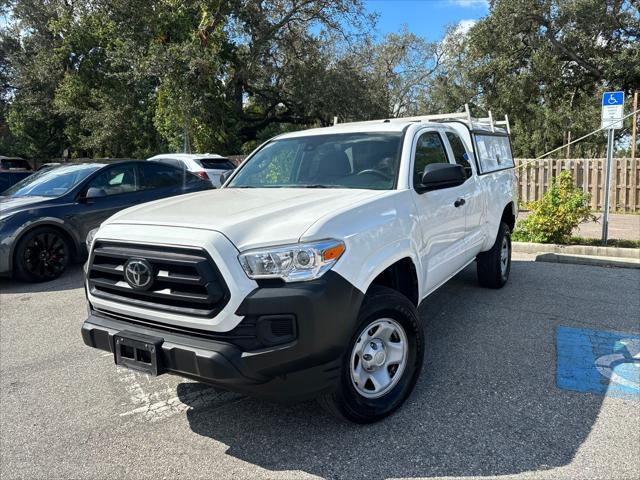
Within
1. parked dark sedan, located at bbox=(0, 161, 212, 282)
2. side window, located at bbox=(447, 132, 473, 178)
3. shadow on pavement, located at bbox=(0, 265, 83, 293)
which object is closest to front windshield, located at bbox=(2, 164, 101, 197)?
parked dark sedan, located at bbox=(0, 161, 212, 282)

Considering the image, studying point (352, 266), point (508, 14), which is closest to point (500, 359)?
point (352, 266)

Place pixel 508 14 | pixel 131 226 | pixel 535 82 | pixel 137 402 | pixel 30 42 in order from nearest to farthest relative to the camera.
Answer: pixel 131 226, pixel 137 402, pixel 508 14, pixel 535 82, pixel 30 42

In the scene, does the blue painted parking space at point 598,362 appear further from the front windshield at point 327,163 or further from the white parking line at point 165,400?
the white parking line at point 165,400

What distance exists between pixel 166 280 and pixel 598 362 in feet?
11.2

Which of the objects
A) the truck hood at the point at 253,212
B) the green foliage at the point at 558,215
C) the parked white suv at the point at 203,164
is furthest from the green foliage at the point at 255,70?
the truck hood at the point at 253,212

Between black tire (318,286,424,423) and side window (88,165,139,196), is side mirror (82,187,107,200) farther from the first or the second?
black tire (318,286,424,423)

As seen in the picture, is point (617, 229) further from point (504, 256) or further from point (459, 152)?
point (459, 152)

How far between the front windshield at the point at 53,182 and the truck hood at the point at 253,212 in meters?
4.60

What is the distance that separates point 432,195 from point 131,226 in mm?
2255

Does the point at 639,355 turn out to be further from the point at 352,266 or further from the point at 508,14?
the point at 508,14

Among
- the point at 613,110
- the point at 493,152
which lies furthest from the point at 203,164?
the point at 613,110

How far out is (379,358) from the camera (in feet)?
10.1

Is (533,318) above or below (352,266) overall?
below

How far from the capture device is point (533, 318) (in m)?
4.98
